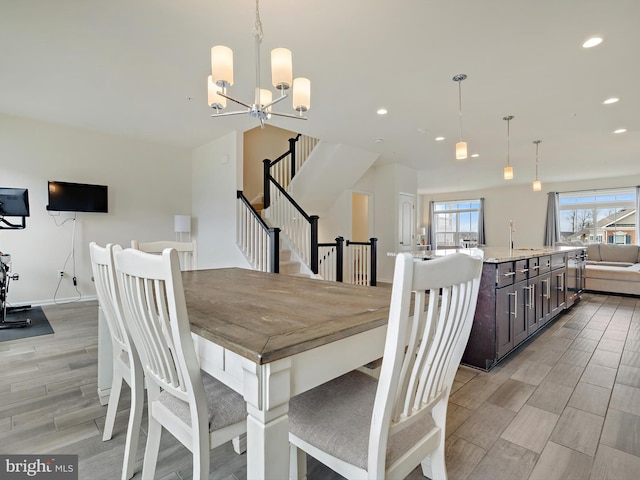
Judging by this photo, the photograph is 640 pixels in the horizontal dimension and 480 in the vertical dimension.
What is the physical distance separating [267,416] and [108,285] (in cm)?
98

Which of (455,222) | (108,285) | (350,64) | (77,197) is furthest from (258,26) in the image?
(455,222)

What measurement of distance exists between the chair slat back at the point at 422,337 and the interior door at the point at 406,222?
6116 mm

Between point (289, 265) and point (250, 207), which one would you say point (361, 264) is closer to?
point (289, 265)

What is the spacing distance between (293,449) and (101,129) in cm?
549

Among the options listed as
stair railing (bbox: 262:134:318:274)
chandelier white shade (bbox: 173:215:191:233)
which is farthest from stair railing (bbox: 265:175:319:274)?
chandelier white shade (bbox: 173:215:191:233)

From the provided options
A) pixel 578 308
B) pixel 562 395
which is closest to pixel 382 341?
pixel 562 395

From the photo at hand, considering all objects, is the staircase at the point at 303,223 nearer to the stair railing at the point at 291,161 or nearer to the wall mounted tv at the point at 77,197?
the stair railing at the point at 291,161

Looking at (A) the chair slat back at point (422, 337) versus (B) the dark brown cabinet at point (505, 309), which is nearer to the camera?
(A) the chair slat back at point (422, 337)

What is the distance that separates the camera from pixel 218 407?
42.9 inches

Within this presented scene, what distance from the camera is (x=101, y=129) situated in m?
4.83

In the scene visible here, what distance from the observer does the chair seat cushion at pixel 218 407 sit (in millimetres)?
1047

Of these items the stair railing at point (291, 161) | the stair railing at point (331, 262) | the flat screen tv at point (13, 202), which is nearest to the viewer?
the flat screen tv at point (13, 202)

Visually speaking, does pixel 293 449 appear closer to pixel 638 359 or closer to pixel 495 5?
pixel 495 5

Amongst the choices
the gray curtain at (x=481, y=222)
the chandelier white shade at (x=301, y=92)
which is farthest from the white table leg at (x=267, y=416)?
the gray curtain at (x=481, y=222)
